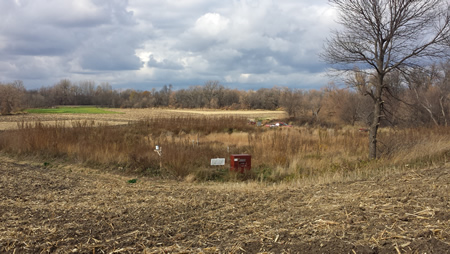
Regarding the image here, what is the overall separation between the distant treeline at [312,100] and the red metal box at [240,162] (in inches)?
174

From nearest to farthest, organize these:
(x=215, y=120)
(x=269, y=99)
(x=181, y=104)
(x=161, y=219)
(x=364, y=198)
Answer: (x=161, y=219), (x=364, y=198), (x=215, y=120), (x=269, y=99), (x=181, y=104)

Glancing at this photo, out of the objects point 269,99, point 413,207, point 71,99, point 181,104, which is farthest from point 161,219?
point 71,99

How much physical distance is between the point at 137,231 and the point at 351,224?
2.69 metres

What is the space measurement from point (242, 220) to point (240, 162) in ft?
22.4

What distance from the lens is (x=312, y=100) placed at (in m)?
51.9

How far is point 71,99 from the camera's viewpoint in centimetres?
11888

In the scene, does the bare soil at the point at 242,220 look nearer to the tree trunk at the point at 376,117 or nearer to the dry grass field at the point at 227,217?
the dry grass field at the point at 227,217

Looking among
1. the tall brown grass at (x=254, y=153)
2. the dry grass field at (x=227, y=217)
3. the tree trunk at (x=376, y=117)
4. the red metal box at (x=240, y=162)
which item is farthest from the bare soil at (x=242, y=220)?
the tree trunk at (x=376, y=117)

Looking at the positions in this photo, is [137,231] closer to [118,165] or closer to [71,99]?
[118,165]

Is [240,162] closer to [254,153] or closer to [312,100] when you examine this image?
[254,153]

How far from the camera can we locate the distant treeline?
14823 millimetres

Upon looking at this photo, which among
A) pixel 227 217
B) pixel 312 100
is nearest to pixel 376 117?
pixel 227 217

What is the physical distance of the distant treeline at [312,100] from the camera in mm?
14823

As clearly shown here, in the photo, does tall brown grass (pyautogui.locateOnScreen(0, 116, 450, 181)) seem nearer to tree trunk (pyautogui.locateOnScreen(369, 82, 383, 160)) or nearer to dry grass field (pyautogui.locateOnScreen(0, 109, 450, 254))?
tree trunk (pyautogui.locateOnScreen(369, 82, 383, 160))
